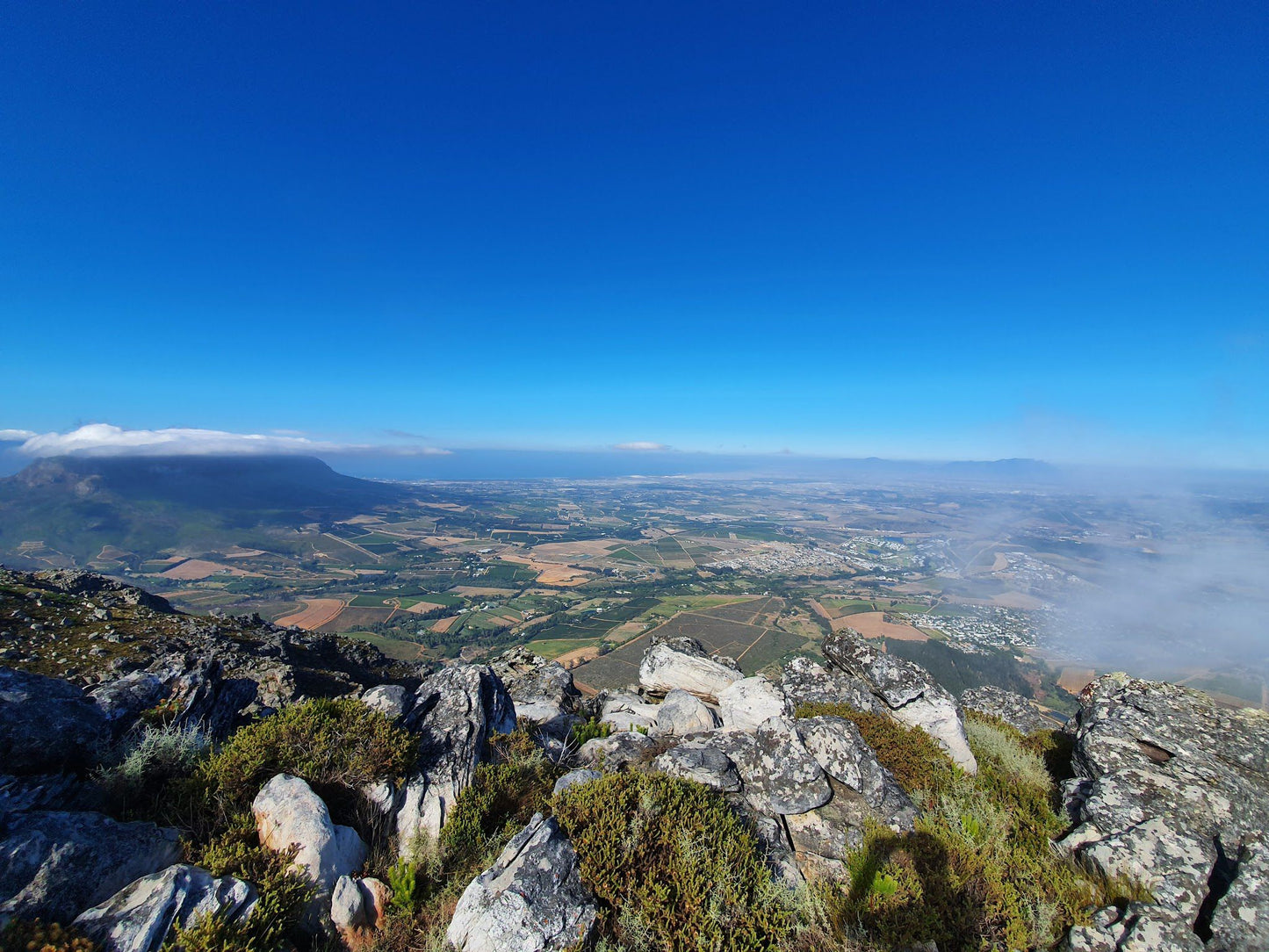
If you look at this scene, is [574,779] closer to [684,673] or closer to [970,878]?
[970,878]

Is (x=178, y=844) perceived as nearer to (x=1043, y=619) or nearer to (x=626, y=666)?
(x=626, y=666)

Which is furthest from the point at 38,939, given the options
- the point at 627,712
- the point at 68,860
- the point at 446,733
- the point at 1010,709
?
the point at 1010,709

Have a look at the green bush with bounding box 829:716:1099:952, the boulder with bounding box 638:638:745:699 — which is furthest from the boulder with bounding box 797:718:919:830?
the boulder with bounding box 638:638:745:699

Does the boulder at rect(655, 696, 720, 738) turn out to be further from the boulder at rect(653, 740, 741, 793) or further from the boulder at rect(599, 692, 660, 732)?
the boulder at rect(653, 740, 741, 793)

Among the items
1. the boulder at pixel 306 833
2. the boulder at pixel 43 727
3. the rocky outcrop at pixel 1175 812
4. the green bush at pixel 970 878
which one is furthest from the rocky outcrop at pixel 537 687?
the rocky outcrop at pixel 1175 812

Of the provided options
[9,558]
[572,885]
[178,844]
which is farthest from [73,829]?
[9,558]
